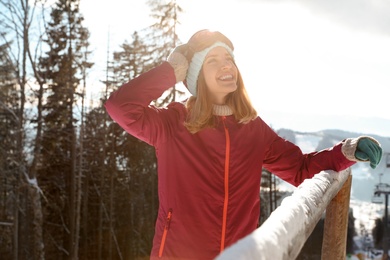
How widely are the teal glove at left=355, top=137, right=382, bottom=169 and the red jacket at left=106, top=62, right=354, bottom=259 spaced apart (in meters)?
0.58

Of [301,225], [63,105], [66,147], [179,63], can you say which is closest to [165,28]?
[63,105]

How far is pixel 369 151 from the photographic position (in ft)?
9.82

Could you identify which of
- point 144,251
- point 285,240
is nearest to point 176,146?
point 285,240

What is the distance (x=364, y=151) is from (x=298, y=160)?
0.41 m

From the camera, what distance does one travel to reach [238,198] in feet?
9.05

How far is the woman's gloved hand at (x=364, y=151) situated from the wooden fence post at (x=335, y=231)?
296 millimetres

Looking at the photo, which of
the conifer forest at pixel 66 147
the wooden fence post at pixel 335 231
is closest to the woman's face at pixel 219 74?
the wooden fence post at pixel 335 231

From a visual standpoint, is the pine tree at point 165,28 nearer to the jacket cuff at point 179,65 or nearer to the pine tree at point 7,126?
the pine tree at point 7,126

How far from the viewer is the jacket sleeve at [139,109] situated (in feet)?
9.18

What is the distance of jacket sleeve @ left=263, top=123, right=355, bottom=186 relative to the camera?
10.0 feet

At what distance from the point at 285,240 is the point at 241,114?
1694 millimetres

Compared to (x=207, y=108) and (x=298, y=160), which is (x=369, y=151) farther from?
(x=207, y=108)

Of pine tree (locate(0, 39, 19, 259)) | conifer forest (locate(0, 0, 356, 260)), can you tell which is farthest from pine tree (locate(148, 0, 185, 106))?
pine tree (locate(0, 39, 19, 259))

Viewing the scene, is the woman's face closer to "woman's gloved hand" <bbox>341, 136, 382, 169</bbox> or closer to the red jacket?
the red jacket
